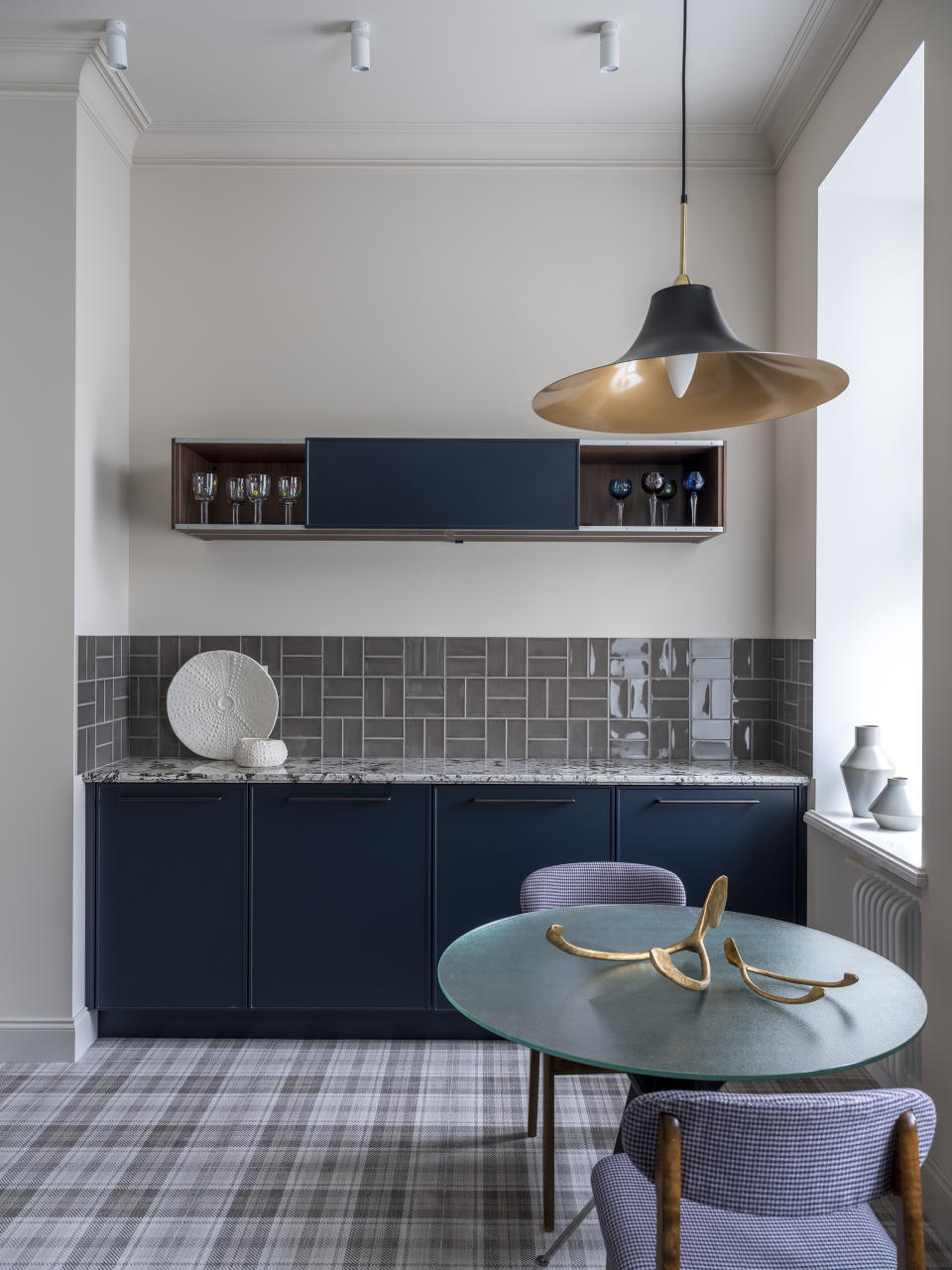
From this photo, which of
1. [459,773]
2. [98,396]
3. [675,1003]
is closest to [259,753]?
[459,773]

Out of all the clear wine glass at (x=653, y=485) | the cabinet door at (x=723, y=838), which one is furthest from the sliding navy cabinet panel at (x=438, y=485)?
the cabinet door at (x=723, y=838)

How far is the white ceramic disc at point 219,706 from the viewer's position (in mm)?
3428

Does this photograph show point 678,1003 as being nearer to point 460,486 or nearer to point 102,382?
point 460,486

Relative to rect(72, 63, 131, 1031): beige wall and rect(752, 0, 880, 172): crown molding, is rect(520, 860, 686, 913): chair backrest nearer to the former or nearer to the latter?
rect(72, 63, 131, 1031): beige wall

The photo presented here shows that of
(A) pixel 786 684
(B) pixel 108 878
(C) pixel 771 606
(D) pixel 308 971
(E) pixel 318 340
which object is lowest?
(D) pixel 308 971

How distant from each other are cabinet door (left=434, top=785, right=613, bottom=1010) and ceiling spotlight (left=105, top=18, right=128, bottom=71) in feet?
8.73

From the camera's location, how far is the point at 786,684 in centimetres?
339

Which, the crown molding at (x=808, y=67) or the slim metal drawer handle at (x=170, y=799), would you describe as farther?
the slim metal drawer handle at (x=170, y=799)

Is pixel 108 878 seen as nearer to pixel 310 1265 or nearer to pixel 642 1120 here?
pixel 310 1265

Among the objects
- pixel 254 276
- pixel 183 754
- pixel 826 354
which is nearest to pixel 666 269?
pixel 826 354

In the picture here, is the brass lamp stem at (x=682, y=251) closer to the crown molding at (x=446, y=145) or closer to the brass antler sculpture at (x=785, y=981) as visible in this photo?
the brass antler sculpture at (x=785, y=981)

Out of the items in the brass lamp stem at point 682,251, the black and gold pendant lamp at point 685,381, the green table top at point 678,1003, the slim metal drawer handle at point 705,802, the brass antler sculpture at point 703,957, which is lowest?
the green table top at point 678,1003

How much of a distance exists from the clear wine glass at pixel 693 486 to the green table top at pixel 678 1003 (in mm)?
1717

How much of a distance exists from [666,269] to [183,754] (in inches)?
109
